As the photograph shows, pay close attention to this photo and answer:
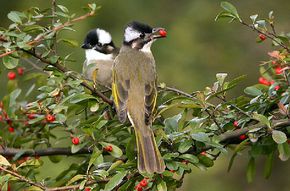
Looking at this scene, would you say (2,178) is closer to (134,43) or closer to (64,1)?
(134,43)

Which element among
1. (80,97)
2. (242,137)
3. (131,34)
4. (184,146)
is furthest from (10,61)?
(131,34)

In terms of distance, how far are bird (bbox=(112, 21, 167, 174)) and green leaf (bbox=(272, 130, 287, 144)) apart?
46 cm

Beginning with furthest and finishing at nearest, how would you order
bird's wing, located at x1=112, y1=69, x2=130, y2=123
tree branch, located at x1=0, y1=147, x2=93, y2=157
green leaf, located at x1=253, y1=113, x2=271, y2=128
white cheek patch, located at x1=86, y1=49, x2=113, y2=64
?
white cheek patch, located at x1=86, y1=49, x2=113, y2=64
tree branch, located at x1=0, y1=147, x2=93, y2=157
bird's wing, located at x1=112, y1=69, x2=130, y2=123
green leaf, located at x1=253, y1=113, x2=271, y2=128

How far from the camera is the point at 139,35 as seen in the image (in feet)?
14.5

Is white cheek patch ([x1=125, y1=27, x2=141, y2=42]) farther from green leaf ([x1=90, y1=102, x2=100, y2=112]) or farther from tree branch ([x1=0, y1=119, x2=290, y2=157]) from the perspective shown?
green leaf ([x1=90, y1=102, x2=100, y2=112])

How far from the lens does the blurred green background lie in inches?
253

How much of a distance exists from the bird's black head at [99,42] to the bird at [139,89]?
25.7 inches

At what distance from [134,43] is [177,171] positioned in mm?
1580

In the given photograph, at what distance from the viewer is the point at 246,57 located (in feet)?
23.1

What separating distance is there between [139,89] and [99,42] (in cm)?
134

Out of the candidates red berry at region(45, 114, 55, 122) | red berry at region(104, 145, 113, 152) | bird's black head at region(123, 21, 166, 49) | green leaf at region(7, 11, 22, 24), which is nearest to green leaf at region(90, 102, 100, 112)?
red berry at region(104, 145, 113, 152)

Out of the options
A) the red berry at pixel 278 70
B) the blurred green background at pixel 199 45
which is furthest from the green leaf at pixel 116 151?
the blurred green background at pixel 199 45

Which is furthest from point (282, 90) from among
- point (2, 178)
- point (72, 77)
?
point (2, 178)

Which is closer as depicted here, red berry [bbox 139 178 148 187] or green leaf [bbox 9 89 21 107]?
red berry [bbox 139 178 148 187]
